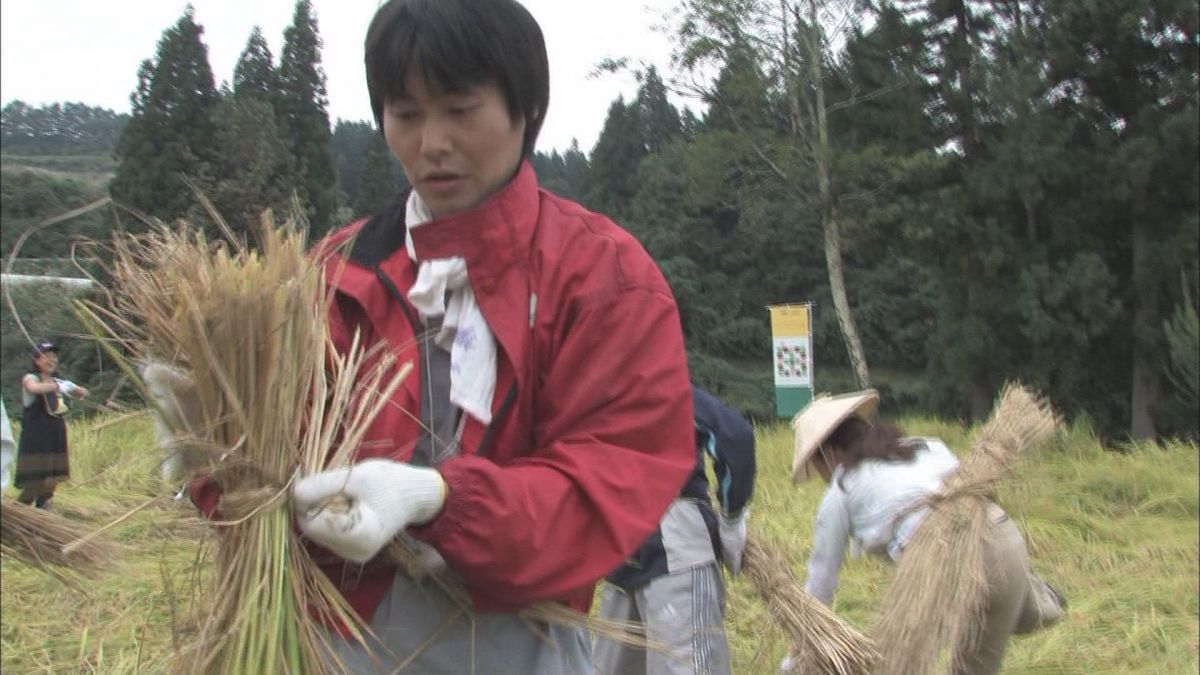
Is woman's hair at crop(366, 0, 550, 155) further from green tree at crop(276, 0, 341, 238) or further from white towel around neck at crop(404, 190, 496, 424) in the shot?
green tree at crop(276, 0, 341, 238)

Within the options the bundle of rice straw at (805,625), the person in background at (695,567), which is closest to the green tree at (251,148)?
the person in background at (695,567)

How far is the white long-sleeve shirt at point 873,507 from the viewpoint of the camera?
9.23ft

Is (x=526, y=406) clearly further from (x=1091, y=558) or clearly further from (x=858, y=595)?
(x=1091, y=558)

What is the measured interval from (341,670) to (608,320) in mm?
415

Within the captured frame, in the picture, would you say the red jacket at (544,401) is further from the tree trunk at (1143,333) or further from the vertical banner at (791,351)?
the tree trunk at (1143,333)

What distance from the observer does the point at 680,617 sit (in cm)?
272

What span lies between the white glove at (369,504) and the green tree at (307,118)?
1.72 m

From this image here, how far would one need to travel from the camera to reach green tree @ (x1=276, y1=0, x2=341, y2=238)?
3.22 meters

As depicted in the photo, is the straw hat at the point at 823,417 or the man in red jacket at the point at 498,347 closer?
the man in red jacket at the point at 498,347

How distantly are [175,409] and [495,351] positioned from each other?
303 mm

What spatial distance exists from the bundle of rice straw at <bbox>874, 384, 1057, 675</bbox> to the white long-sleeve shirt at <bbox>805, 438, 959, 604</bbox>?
46 mm

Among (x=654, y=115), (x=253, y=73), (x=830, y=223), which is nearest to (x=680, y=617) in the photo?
(x=253, y=73)

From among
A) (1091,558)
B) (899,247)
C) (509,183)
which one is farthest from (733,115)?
(509,183)

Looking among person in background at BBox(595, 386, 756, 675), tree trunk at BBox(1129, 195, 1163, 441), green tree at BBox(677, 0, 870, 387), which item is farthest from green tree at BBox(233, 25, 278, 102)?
tree trunk at BBox(1129, 195, 1163, 441)
